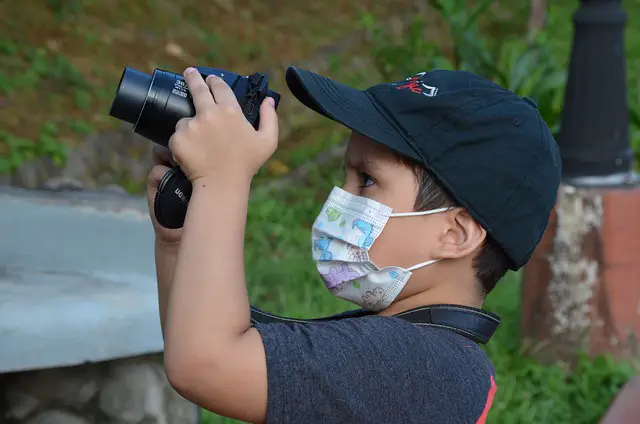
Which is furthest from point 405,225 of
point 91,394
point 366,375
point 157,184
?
point 91,394

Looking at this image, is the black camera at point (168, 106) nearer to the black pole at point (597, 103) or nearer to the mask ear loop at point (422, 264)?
the mask ear loop at point (422, 264)

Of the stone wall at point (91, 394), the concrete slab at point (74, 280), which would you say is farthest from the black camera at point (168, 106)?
the stone wall at point (91, 394)

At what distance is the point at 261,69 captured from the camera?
7.49m

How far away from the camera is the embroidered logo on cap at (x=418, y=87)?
192 cm

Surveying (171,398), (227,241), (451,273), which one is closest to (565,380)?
(171,398)

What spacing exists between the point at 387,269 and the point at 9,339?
106cm

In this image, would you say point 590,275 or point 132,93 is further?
point 590,275

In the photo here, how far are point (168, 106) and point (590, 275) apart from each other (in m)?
2.93

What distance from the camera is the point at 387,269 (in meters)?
1.98

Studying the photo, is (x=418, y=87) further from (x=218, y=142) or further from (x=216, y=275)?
(x=216, y=275)

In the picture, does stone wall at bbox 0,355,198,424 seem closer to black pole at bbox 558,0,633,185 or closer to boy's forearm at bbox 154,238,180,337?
boy's forearm at bbox 154,238,180,337

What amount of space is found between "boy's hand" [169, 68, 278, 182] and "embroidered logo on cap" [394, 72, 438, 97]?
0.35m

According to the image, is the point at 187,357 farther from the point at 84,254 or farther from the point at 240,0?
the point at 240,0

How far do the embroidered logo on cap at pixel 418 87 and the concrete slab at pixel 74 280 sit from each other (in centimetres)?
110
